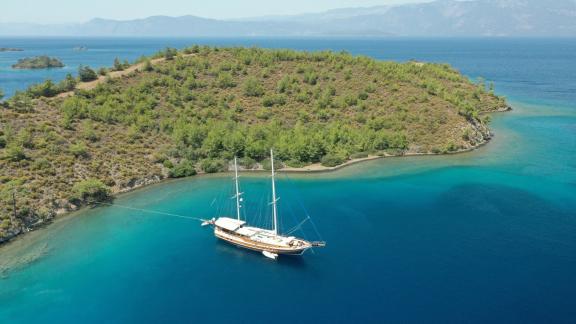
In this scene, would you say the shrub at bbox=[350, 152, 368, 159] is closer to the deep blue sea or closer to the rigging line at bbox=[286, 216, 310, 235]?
the deep blue sea

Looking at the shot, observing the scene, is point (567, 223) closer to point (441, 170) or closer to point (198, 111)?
point (441, 170)

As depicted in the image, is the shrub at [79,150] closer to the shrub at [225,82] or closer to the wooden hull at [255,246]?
the wooden hull at [255,246]

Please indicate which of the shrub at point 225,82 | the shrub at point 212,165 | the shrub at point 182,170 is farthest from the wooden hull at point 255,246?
the shrub at point 225,82

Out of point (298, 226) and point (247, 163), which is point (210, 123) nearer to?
point (247, 163)

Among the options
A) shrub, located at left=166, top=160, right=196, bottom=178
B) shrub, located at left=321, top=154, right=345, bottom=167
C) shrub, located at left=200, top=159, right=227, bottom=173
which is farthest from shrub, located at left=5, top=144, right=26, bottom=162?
shrub, located at left=321, top=154, right=345, bottom=167

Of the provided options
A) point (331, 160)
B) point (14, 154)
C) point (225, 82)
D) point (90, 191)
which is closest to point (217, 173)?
point (331, 160)

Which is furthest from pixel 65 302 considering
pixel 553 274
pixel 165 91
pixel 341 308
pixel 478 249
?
pixel 165 91
